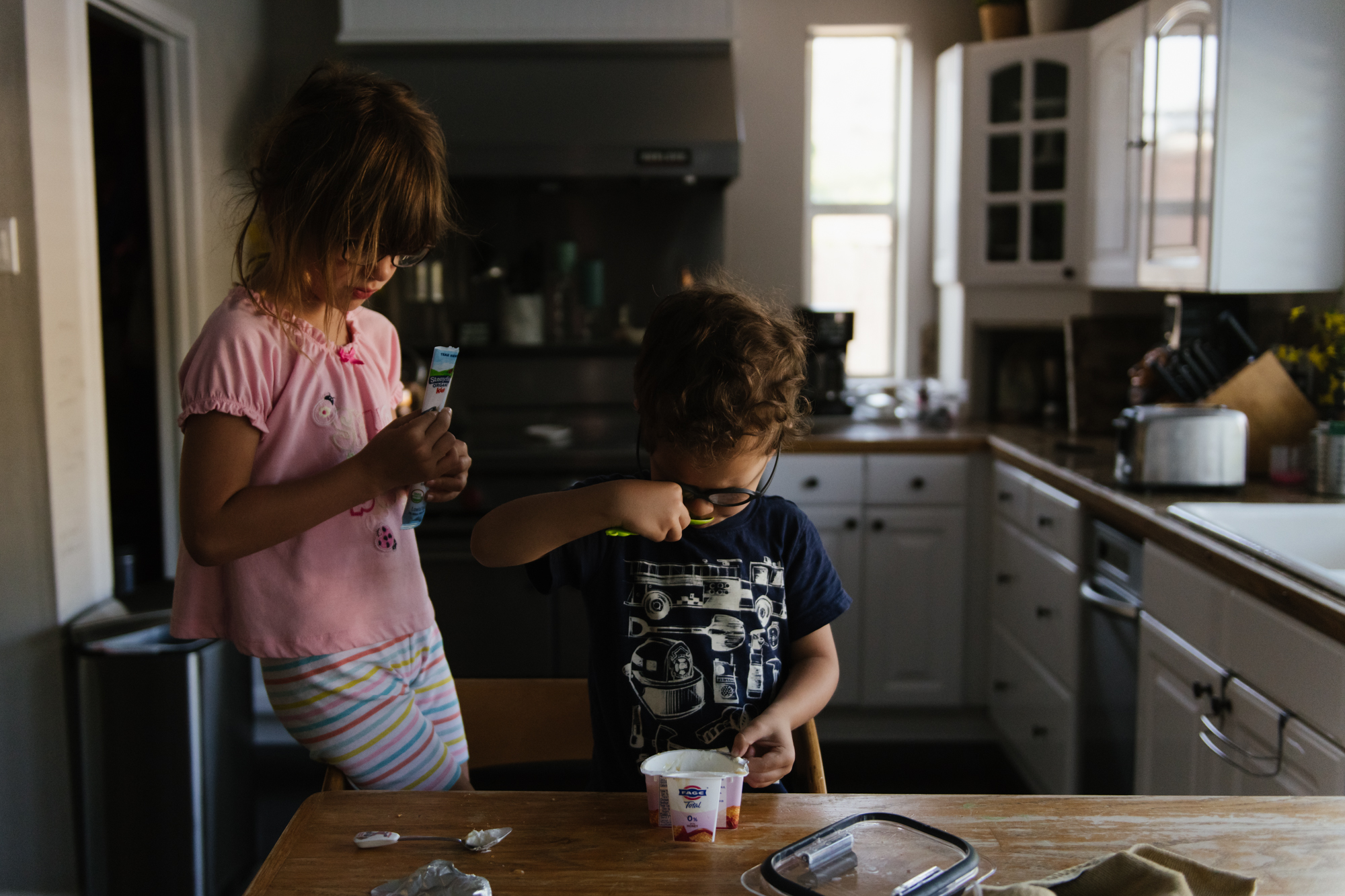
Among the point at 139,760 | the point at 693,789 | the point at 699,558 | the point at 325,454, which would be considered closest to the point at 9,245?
the point at 139,760

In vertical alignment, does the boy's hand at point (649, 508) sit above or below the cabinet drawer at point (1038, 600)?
above

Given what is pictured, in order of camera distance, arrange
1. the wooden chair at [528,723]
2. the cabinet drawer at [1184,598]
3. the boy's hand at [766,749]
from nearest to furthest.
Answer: the boy's hand at [766,749] < the wooden chair at [528,723] < the cabinet drawer at [1184,598]

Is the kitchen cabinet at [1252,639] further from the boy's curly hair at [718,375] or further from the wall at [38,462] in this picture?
the wall at [38,462]

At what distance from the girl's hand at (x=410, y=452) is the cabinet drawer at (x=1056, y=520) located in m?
1.78

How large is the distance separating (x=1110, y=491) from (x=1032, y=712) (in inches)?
30.1

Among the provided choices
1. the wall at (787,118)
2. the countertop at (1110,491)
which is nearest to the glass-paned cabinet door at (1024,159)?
the wall at (787,118)

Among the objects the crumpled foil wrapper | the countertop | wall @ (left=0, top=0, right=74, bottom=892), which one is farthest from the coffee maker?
the crumpled foil wrapper

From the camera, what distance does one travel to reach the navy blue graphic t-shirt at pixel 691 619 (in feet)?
3.70

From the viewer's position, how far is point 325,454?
1110 mm

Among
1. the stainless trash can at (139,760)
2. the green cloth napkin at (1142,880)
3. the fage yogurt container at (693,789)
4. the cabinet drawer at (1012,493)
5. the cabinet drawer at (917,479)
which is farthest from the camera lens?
the cabinet drawer at (917,479)

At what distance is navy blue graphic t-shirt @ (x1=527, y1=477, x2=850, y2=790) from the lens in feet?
3.70

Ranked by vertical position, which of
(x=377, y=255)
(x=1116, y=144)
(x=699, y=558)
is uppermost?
(x=1116, y=144)

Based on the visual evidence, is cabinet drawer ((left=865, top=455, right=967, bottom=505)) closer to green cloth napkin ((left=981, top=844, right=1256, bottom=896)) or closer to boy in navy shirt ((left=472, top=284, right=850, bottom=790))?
boy in navy shirt ((left=472, top=284, right=850, bottom=790))

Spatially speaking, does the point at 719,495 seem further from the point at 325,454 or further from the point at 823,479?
the point at 823,479
